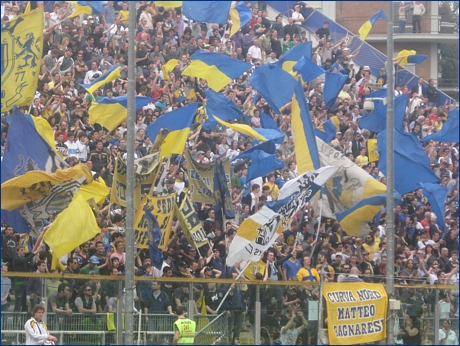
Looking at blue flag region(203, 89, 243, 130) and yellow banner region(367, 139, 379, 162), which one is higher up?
blue flag region(203, 89, 243, 130)

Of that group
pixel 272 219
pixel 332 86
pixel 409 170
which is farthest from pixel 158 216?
pixel 332 86

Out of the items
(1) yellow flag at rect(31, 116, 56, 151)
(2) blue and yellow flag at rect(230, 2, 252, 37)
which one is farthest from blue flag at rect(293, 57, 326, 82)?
(1) yellow flag at rect(31, 116, 56, 151)

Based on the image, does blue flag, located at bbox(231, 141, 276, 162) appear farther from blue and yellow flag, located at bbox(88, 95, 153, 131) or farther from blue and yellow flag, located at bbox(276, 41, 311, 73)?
blue and yellow flag, located at bbox(276, 41, 311, 73)

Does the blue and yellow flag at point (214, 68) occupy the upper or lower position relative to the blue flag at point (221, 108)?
upper

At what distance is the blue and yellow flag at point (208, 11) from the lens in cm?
2883

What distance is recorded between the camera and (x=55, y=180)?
19.7 meters

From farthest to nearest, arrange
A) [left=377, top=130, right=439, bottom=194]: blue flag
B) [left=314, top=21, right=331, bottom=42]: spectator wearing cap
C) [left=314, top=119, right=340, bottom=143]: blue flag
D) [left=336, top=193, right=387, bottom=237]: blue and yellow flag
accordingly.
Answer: [left=314, top=21, right=331, bottom=42]: spectator wearing cap < [left=314, top=119, right=340, bottom=143]: blue flag < [left=377, top=130, right=439, bottom=194]: blue flag < [left=336, top=193, right=387, bottom=237]: blue and yellow flag

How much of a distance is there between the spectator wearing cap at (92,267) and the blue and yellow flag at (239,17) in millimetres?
12038

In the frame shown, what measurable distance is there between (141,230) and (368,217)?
510cm

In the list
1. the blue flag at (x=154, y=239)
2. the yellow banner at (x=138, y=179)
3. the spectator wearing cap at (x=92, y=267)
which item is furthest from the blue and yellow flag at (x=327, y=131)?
the spectator wearing cap at (x=92, y=267)

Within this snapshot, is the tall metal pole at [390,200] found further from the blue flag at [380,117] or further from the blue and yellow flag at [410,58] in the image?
the blue and yellow flag at [410,58]

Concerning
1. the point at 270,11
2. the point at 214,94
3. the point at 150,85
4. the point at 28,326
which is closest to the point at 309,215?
the point at 214,94

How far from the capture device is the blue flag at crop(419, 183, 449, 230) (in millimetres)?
24964

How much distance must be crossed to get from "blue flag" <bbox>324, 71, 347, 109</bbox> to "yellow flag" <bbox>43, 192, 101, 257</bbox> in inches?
425
